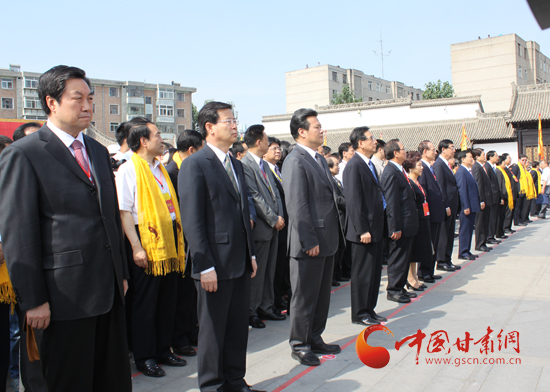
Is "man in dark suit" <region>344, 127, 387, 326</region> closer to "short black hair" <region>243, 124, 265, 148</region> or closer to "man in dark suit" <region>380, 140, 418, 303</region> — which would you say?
"man in dark suit" <region>380, 140, 418, 303</region>

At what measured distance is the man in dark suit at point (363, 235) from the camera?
4.38 metres

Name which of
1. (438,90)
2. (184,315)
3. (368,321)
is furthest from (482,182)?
(438,90)

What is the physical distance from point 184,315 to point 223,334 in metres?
1.14

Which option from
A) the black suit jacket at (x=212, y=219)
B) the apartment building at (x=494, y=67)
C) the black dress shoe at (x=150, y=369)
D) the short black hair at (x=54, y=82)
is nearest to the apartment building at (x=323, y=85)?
the apartment building at (x=494, y=67)

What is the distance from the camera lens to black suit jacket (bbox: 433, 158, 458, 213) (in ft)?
23.0

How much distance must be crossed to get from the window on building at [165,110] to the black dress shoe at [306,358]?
A: 160 ft

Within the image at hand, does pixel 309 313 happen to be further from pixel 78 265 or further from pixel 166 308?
pixel 78 265

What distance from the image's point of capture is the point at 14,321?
3541 mm

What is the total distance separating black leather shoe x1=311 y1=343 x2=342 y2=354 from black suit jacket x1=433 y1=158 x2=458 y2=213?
4.10 meters

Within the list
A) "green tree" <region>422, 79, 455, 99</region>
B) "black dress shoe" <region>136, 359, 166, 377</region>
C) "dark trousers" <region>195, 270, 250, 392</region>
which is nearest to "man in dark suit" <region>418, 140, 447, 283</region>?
"dark trousers" <region>195, 270, 250, 392</region>

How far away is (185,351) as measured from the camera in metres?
3.77

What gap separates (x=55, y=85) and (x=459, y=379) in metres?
3.12

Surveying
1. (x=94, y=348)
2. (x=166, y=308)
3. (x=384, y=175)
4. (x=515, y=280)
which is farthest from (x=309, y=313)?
(x=515, y=280)

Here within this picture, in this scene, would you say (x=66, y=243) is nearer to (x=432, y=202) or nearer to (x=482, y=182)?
(x=432, y=202)
